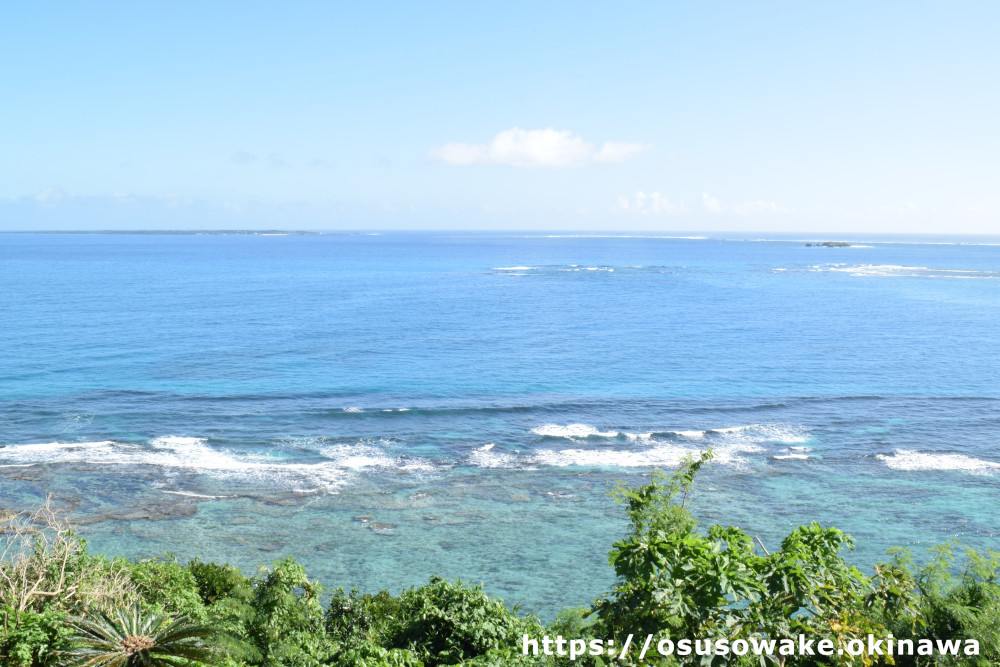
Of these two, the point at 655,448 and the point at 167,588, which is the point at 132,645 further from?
the point at 655,448

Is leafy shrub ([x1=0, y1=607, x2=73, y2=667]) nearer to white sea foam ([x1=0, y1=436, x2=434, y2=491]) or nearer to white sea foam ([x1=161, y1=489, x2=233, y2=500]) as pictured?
white sea foam ([x1=161, y1=489, x2=233, y2=500])

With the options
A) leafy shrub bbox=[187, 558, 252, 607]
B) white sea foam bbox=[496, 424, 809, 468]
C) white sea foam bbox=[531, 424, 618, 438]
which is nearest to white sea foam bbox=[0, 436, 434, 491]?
white sea foam bbox=[496, 424, 809, 468]

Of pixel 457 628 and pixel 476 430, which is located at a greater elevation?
pixel 457 628

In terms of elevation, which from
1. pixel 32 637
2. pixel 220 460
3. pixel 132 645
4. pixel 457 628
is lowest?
pixel 220 460

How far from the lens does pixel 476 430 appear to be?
50781mm

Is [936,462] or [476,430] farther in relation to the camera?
[476,430]

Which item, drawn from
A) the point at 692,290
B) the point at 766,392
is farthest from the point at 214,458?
the point at 692,290

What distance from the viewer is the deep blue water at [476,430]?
3547 centimetres

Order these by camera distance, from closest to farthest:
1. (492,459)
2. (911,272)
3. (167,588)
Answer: (167,588), (492,459), (911,272)

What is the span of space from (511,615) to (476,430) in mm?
29153

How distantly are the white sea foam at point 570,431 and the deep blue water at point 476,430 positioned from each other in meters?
0.22

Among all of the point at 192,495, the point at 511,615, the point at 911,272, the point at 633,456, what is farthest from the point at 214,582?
the point at 911,272

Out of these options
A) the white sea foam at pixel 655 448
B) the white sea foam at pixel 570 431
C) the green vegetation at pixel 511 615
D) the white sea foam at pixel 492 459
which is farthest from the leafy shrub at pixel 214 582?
the white sea foam at pixel 570 431

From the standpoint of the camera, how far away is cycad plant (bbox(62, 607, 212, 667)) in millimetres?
15875
